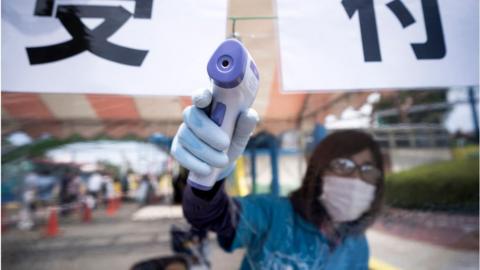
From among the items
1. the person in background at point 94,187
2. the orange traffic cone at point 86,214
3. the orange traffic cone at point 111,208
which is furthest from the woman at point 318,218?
the person in background at point 94,187

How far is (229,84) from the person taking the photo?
43 cm

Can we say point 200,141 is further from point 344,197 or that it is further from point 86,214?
point 86,214

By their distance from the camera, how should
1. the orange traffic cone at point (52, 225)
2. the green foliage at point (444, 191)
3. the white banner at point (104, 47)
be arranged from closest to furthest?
the white banner at point (104, 47) < the green foliage at point (444, 191) < the orange traffic cone at point (52, 225)

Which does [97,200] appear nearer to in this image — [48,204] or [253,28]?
[48,204]

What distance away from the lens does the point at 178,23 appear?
719 millimetres

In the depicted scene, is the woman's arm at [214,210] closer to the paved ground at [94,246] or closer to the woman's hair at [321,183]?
the woman's hair at [321,183]

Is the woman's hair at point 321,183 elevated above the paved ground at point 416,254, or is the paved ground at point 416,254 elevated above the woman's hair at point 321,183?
the woman's hair at point 321,183

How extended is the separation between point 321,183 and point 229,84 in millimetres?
702

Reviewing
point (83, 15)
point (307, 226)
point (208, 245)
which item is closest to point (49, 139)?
point (208, 245)

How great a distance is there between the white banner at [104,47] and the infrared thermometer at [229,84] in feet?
0.77

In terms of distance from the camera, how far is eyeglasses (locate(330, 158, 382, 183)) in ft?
3.37

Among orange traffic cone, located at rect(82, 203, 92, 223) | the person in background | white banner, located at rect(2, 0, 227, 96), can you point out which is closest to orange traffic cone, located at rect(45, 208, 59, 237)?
orange traffic cone, located at rect(82, 203, 92, 223)

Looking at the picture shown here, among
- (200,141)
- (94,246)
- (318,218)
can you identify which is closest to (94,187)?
(94,246)

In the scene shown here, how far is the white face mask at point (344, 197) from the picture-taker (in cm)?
100
